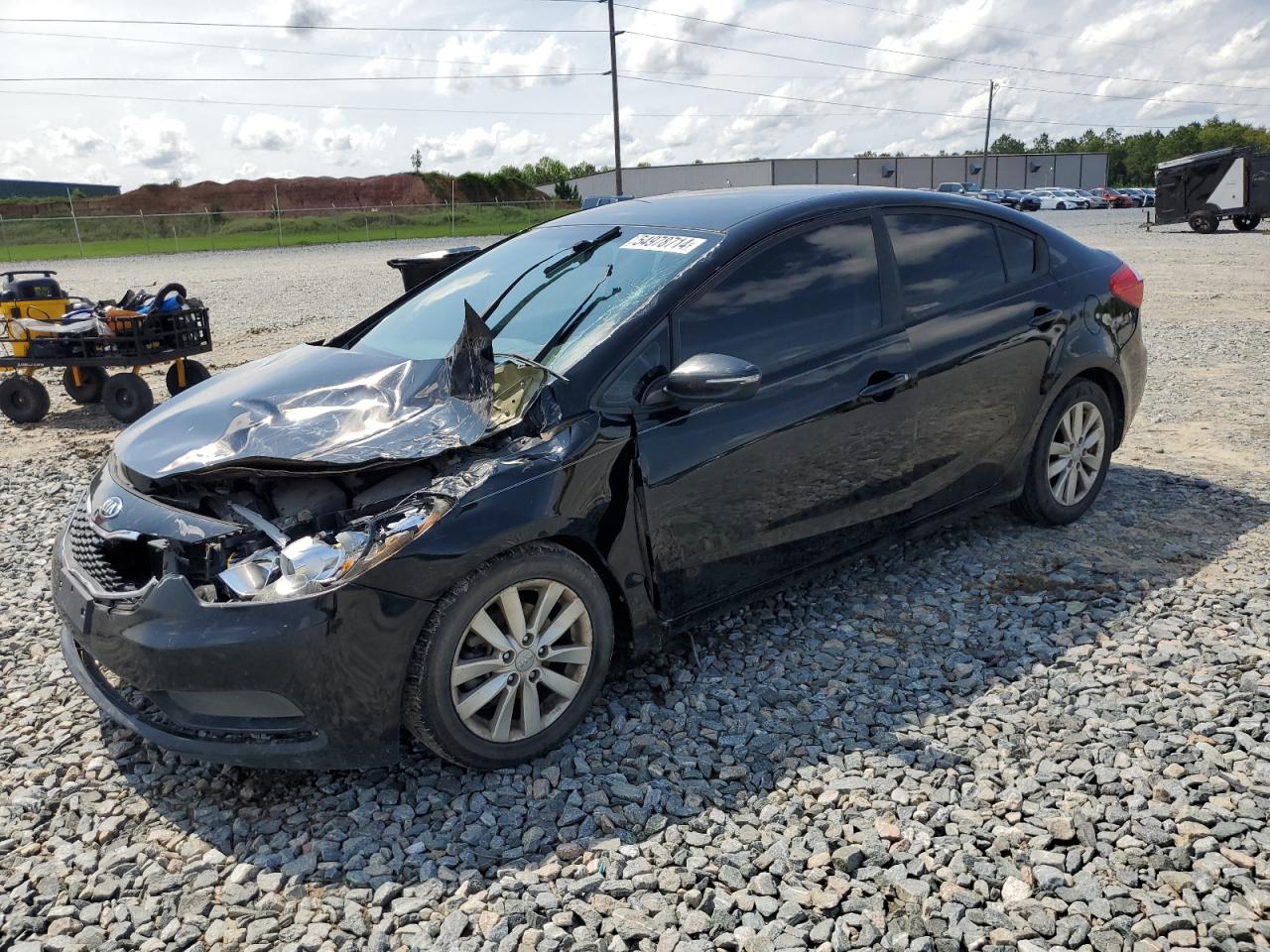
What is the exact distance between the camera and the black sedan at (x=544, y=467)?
2830 mm

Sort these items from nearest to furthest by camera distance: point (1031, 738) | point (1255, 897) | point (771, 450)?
1. point (1255, 897)
2. point (1031, 738)
3. point (771, 450)

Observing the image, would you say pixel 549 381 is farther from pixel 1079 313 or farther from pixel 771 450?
pixel 1079 313

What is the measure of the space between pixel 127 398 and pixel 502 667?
7357 mm

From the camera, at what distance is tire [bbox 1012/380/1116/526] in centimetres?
474

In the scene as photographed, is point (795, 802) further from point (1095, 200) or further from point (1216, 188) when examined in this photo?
point (1095, 200)

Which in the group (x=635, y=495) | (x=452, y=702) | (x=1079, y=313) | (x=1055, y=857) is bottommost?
(x=1055, y=857)

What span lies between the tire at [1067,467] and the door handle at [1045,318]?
1.20 ft

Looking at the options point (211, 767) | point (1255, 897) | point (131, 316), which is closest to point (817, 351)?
point (1255, 897)

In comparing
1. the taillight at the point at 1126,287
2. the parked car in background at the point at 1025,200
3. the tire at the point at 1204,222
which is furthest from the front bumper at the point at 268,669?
the parked car in background at the point at 1025,200

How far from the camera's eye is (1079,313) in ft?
15.5

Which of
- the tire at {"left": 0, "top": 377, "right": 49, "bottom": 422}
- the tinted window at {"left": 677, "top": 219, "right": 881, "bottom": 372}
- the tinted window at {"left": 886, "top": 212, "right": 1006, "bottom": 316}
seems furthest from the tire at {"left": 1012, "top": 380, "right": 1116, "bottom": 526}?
the tire at {"left": 0, "top": 377, "right": 49, "bottom": 422}

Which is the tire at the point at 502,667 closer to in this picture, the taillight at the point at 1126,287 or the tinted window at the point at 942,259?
the tinted window at the point at 942,259

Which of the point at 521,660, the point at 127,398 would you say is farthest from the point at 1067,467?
the point at 127,398

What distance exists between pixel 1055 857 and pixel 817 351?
1.96 meters
